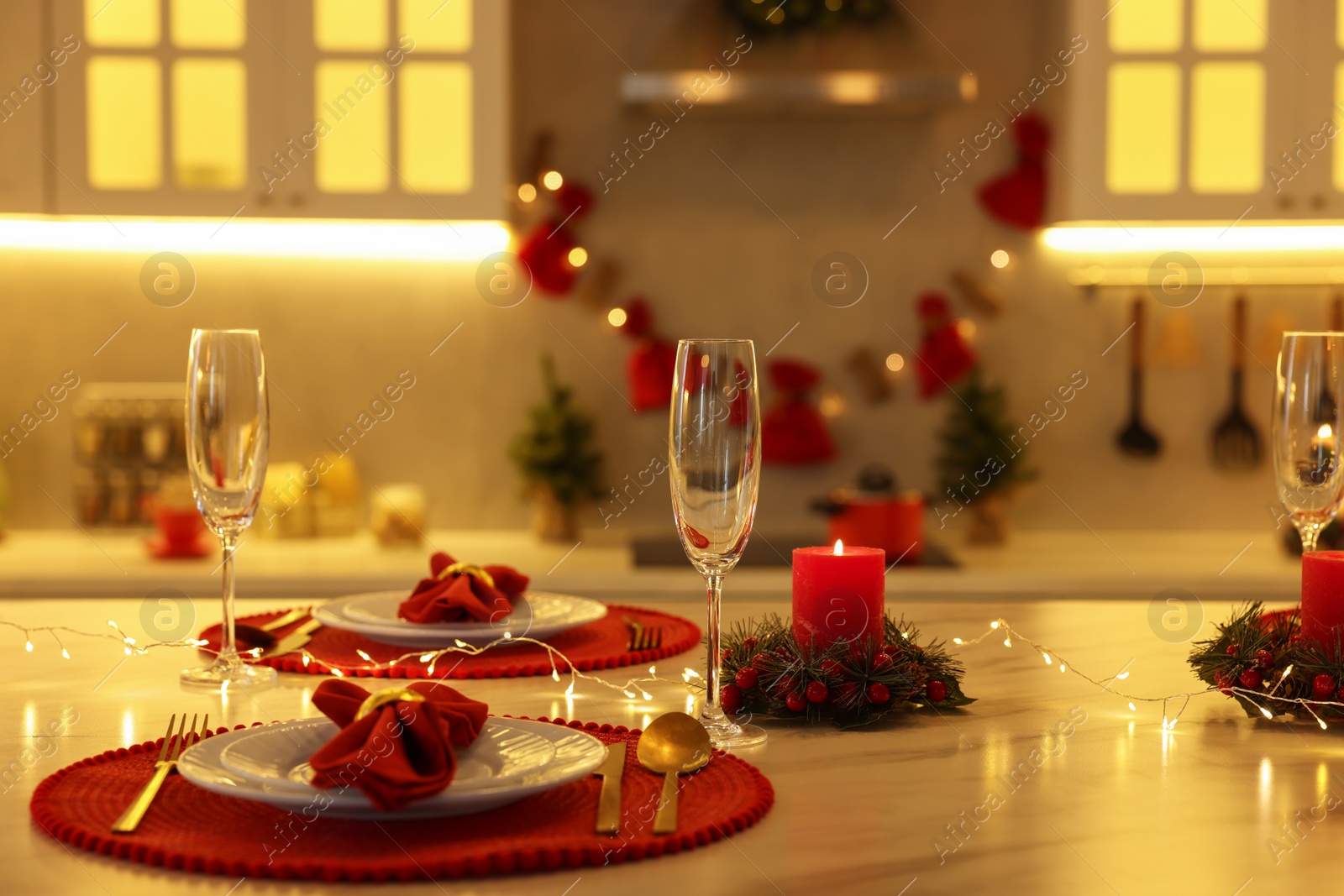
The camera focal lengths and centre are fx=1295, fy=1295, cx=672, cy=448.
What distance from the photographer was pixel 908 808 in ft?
2.09

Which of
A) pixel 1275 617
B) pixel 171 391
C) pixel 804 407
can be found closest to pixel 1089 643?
pixel 1275 617

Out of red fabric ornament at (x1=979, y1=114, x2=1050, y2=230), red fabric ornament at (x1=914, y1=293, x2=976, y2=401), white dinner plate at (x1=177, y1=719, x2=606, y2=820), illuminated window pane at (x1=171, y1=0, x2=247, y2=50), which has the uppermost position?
illuminated window pane at (x1=171, y1=0, x2=247, y2=50)

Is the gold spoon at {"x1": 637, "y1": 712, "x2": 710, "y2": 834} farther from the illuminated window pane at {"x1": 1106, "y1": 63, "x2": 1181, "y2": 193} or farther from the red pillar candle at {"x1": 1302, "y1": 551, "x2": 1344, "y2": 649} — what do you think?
the illuminated window pane at {"x1": 1106, "y1": 63, "x2": 1181, "y2": 193}

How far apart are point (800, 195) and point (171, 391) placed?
1.34 m

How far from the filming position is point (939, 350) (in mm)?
2672

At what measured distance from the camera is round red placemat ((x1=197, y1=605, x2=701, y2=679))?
0.94 meters

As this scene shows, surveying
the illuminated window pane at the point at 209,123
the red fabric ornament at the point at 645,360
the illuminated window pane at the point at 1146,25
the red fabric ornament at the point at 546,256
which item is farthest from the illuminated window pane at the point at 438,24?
the illuminated window pane at the point at 1146,25

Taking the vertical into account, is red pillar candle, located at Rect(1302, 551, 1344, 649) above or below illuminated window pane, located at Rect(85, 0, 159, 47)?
below

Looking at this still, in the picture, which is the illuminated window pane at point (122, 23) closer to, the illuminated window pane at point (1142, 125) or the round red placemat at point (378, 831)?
the illuminated window pane at point (1142, 125)

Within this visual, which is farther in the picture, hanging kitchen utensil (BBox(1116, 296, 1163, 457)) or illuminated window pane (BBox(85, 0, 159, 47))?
hanging kitchen utensil (BBox(1116, 296, 1163, 457))

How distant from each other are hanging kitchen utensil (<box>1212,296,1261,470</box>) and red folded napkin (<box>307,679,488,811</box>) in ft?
7.84

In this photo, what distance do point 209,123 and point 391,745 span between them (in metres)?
1.99

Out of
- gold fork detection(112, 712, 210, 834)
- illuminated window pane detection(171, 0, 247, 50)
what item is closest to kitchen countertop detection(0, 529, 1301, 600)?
illuminated window pane detection(171, 0, 247, 50)

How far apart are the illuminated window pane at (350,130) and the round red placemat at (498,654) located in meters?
1.35
